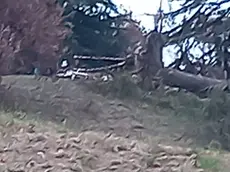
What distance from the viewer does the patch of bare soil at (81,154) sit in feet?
27.2

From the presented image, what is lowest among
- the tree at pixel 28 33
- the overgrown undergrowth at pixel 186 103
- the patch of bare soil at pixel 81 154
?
the overgrown undergrowth at pixel 186 103

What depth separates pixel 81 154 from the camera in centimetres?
869

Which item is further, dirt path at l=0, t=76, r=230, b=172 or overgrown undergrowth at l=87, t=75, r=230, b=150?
overgrown undergrowth at l=87, t=75, r=230, b=150

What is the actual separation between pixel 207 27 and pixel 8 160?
6.86 metres

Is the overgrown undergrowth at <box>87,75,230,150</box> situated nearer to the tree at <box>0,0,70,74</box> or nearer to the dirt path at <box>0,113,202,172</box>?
the tree at <box>0,0,70,74</box>

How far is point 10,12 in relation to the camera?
40.7 ft

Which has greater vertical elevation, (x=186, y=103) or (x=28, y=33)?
(x=28, y=33)

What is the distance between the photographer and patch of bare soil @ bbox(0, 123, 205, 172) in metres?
8.30

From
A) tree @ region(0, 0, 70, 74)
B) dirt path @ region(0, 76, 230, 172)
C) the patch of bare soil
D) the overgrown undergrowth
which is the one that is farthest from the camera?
tree @ region(0, 0, 70, 74)

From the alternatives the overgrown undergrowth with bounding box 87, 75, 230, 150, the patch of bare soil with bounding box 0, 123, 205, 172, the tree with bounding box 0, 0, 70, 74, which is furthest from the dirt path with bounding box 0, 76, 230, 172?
the tree with bounding box 0, 0, 70, 74

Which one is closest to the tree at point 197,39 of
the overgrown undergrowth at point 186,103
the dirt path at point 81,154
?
the overgrown undergrowth at point 186,103

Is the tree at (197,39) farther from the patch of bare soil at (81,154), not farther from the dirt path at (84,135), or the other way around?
the patch of bare soil at (81,154)

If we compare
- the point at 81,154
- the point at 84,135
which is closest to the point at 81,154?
the point at 81,154

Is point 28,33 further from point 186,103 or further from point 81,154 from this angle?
point 81,154
